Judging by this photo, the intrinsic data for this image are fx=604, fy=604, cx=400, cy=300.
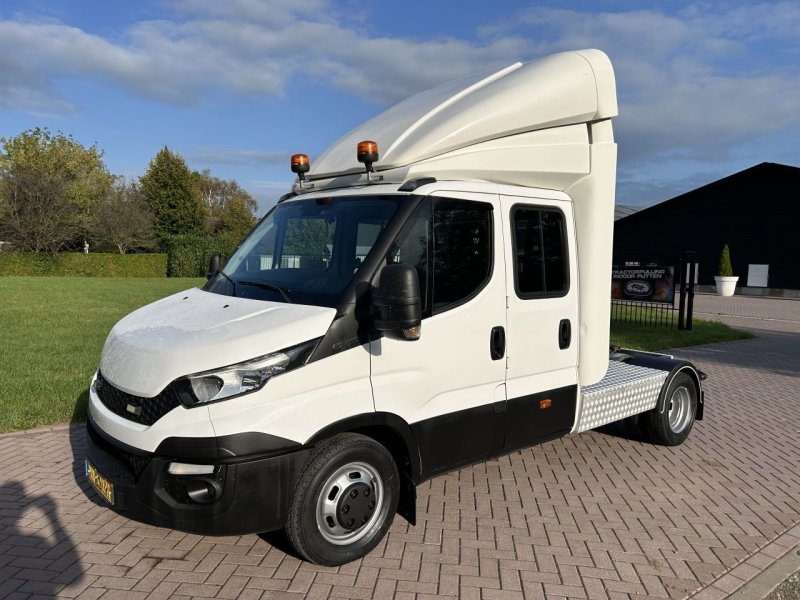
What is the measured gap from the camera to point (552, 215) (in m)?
4.52

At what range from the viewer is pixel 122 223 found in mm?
46500

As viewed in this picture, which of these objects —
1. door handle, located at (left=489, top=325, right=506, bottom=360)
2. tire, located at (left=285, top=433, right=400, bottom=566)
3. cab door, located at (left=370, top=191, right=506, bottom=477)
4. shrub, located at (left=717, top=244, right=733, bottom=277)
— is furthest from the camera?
shrub, located at (left=717, top=244, right=733, bottom=277)

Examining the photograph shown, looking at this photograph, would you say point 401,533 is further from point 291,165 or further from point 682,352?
point 682,352

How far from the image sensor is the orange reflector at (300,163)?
4641mm

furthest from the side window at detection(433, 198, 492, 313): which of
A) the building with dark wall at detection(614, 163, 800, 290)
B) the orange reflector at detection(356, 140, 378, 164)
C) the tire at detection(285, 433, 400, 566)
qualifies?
the building with dark wall at detection(614, 163, 800, 290)

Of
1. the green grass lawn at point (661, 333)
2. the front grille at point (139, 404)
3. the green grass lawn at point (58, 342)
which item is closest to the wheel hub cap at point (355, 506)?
the front grille at point (139, 404)

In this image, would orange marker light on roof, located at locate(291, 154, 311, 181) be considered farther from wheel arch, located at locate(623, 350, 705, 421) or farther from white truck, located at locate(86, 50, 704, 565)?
wheel arch, located at locate(623, 350, 705, 421)

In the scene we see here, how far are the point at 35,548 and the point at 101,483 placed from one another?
2.44 feet

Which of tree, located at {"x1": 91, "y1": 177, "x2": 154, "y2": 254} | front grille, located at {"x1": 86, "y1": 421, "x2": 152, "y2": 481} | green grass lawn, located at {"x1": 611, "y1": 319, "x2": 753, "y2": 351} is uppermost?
tree, located at {"x1": 91, "y1": 177, "x2": 154, "y2": 254}

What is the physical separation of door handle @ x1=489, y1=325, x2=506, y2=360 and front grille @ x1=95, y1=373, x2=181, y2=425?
1988 millimetres

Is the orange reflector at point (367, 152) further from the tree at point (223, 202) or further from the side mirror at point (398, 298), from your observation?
the tree at point (223, 202)

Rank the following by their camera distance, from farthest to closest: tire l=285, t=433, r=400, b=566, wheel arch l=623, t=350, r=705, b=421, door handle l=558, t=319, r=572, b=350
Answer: wheel arch l=623, t=350, r=705, b=421 < door handle l=558, t=319, r=572, b=350 < tire l=285, t=433, r=400, b=566

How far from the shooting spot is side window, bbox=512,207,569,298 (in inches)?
167

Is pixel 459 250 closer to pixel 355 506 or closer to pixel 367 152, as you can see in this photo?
pixel 367 152
